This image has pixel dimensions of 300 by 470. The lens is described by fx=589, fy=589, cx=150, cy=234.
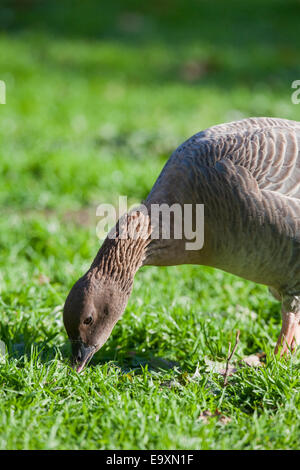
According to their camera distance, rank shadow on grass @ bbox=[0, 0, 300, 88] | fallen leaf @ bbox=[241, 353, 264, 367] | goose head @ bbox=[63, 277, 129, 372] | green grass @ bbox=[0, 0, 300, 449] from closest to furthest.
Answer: green grass @ bbox=[0, 0, 300, 449]
goose head @ bbox=[63, 277, 129, 372]
fallen leaf @ bbox=[241, 353, 264, 367]
shadow on grass @ bbox=[0, 0, 300, 88]

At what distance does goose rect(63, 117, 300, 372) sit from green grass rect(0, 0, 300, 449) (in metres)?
0.35

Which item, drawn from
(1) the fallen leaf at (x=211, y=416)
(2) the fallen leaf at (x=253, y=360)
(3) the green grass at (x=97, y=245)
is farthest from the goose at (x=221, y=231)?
(1) the fallen leaf at (x=211, y=416)

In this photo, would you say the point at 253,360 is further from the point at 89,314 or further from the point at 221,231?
the point at 89,314

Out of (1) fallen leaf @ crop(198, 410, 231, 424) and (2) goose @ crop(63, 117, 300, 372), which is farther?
(2) goose @ crop(63, 117, 300, 372)

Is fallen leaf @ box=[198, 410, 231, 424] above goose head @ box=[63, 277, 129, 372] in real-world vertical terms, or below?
below

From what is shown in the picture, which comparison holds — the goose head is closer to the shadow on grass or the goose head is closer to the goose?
the goose

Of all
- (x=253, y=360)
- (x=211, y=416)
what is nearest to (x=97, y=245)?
(x=253, y=360)

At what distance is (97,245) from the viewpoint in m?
5.77

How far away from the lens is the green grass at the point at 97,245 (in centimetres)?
303

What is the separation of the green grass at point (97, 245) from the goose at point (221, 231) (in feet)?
1.14

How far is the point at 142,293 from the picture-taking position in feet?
15.6

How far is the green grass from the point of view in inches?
119

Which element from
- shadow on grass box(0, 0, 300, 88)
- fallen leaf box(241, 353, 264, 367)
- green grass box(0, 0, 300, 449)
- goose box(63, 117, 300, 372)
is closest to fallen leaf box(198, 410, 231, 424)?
green grass box(0, 0, 300, 449)

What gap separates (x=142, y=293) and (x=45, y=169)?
9.95 feet
